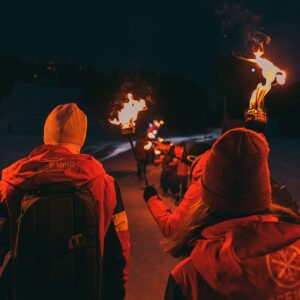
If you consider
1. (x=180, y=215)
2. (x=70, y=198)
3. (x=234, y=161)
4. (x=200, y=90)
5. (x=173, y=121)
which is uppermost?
(x=234, y=161)

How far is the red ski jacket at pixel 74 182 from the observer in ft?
6.88

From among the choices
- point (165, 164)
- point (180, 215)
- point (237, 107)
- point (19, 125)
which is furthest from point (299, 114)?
point (180, 215)

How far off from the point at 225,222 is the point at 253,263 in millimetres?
240

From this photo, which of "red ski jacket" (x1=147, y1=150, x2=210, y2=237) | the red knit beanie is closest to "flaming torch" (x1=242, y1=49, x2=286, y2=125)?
"red ski jacket" (x1=147, y1=150, x2=210, y2=237)

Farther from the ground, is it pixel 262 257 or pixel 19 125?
pixel 262 257

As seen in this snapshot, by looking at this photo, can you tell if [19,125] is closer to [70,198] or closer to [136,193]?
[136,193]

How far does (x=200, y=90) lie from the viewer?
69.2 m

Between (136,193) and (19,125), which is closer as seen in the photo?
(136,193)

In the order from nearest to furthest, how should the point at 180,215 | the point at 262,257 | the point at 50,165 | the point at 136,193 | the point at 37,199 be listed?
the point at 262,257
the point at 37,199
the point at 50,165
the point at 180,215
the point at 136,193

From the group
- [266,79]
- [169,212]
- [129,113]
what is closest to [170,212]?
[169,212]

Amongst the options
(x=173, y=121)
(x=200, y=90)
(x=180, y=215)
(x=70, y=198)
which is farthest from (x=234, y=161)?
(x=200, y=90)

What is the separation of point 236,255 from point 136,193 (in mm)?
9110

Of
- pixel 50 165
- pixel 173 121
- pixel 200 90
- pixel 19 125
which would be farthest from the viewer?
pixel 200 90

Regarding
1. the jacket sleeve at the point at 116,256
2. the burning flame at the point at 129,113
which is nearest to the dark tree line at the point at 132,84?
the burning flame at the point at 129,113
